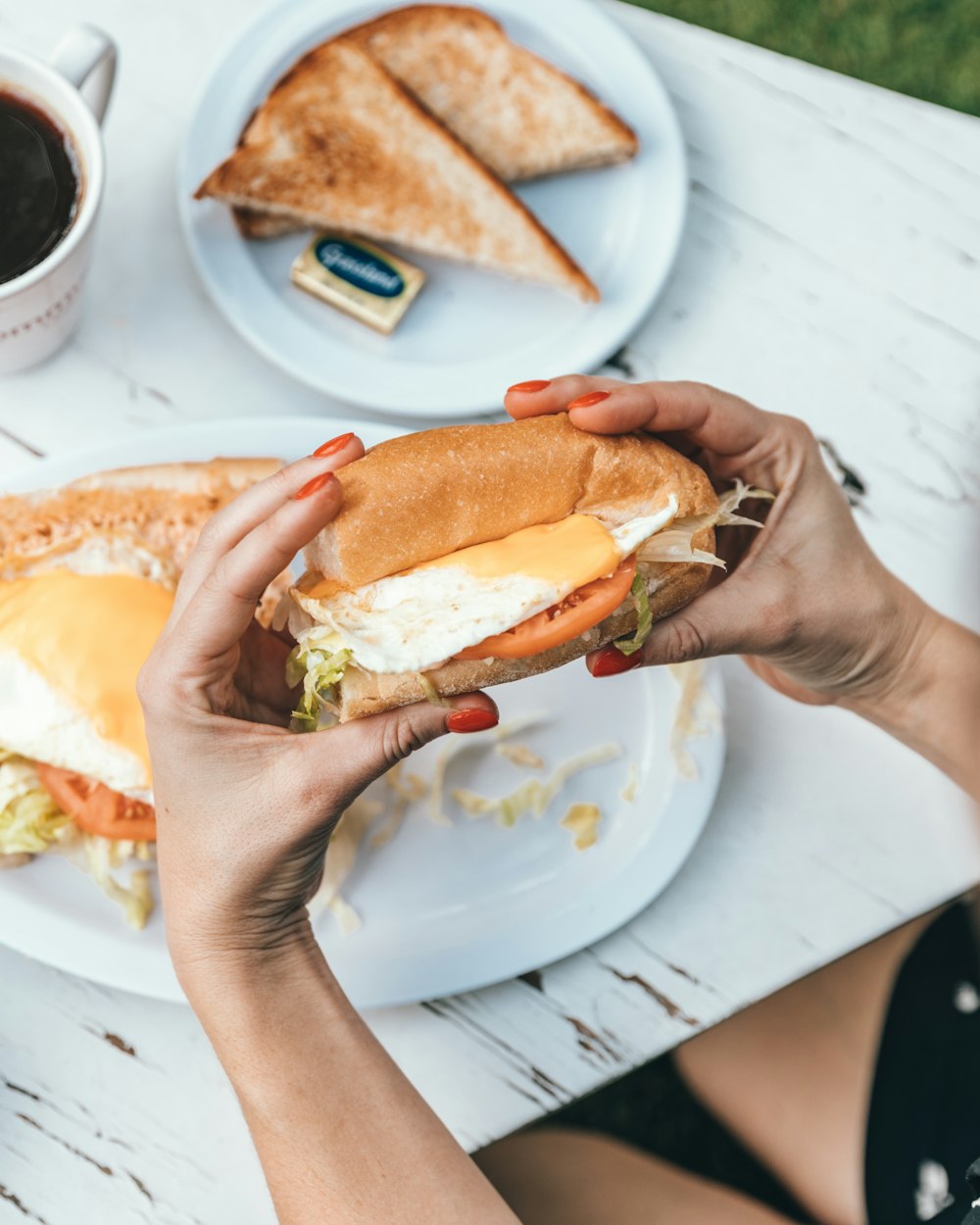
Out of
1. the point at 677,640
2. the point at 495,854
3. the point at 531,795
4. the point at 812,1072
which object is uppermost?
the point at 677,640

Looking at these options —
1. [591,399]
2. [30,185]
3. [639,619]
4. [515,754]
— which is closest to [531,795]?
[515,754]

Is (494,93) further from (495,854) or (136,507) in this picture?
(495,854)

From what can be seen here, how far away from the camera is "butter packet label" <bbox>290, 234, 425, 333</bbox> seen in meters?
2.34

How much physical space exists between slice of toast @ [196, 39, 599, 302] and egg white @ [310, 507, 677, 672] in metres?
0.93

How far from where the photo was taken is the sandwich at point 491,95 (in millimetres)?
2396

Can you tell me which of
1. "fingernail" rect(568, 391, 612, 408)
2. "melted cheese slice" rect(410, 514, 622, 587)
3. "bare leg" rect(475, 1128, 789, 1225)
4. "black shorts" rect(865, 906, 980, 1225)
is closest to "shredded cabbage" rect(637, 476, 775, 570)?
"melted cheese slice" rect(410, 514, 622, 587)

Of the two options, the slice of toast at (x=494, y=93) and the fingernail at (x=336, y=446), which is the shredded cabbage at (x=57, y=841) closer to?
the fingernail at (x=336, y=446)

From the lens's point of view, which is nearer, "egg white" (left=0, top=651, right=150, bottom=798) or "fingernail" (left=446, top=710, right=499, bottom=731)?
"fingernail" (left=446, top=710, right=499, bottom=731)

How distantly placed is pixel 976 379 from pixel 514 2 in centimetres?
135

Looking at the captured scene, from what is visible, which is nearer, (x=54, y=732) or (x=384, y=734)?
(x=384, y=734)

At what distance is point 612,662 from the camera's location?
1803mm

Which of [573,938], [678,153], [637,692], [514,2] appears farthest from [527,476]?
[514,2]

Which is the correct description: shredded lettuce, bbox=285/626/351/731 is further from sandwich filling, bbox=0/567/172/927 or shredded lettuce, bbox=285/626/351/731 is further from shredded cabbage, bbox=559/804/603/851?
shredded cabbage, bbox=559/804/603/851

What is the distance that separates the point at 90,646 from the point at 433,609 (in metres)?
0.70
